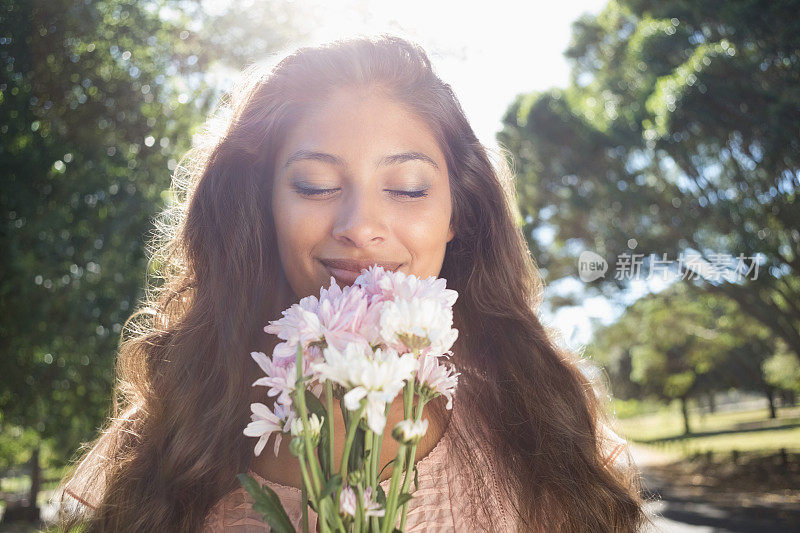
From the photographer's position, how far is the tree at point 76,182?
657cm

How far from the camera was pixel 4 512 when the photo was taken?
2231cm

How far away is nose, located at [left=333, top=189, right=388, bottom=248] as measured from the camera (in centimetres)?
163

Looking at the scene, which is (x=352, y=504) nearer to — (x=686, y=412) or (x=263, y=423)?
(x=263, y=423)

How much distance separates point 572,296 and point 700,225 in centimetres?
476

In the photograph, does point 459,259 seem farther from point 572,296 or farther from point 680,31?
point 572,296

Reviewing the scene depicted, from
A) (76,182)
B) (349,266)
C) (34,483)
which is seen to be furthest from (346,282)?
(34,483)

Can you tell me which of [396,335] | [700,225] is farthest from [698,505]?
[396,335]

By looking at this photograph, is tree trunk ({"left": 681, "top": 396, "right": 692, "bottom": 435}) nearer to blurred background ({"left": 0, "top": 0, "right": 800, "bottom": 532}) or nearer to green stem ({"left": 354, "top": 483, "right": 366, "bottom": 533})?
blurred background ({"left": 0, "top": 0, "right": 800, "bottom": 532})

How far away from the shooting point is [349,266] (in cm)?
167

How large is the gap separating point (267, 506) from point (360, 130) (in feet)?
3.54

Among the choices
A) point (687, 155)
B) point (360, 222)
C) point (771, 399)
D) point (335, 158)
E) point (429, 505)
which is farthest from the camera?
point (771, 399)

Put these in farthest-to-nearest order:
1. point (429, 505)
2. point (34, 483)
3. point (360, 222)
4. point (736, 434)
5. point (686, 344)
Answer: point (736, 434), point (686, 344), point (34, 483), point (429, 505), point (360, 222)

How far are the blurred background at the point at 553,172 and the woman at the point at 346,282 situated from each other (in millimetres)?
241

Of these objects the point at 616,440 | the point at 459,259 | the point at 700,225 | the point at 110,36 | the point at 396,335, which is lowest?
the point at 616,440
